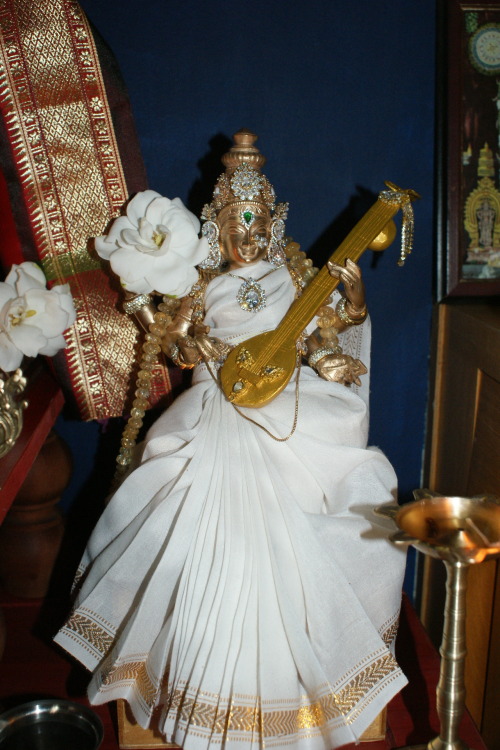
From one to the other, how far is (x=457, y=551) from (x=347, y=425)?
45 cm

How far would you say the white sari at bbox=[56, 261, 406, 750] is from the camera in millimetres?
1200

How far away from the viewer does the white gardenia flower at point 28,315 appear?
4.27ft

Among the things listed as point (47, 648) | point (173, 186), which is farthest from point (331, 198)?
point (47, 648)

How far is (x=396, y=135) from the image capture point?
188 cm

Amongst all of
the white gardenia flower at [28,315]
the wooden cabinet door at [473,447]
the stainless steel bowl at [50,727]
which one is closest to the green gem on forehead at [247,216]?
the white gardenia flower at [28,315]

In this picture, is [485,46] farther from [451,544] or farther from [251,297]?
[451,544]

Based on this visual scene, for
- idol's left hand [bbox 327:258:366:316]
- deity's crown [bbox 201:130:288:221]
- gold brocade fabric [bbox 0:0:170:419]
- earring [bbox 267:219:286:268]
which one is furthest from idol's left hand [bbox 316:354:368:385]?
gold brocade fabric [bbox 0:0:170:419]

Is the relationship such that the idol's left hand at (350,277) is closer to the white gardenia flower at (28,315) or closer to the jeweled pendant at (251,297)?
the jeweled pendant at (251,297)

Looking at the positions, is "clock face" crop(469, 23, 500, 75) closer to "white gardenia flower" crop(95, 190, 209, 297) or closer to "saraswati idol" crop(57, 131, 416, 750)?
"saraswati idol" crop(57, 131, 416, 750)

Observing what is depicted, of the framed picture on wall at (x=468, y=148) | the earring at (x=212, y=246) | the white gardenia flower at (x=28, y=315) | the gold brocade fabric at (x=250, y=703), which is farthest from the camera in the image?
the framed picture on wall at (x=468, y=148)

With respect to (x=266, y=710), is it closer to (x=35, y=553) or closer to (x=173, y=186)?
(x=35, y=553)

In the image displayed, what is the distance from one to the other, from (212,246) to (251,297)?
0.44ft

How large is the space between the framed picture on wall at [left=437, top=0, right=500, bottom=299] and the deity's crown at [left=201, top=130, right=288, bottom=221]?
0.57m

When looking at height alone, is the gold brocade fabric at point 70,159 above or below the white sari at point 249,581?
above
